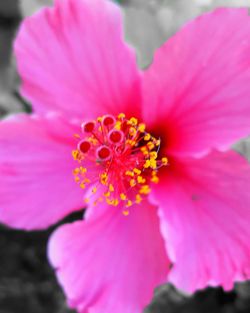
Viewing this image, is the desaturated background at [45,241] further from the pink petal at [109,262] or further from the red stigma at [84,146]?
the red stigma at [84,146]

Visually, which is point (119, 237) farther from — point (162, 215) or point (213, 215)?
point (213, 215)

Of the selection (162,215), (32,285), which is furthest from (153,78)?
(32,285)

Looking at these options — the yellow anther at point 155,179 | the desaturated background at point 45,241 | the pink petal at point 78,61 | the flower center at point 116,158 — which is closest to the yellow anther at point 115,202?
the flower center at point 116,158

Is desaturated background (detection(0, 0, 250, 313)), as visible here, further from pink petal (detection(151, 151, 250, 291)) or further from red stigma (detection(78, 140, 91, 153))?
red stigma (detection(78, 140, 91, 153))

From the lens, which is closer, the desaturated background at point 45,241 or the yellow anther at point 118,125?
the yellow anther at point 118,125

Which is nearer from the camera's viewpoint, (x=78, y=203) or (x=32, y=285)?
(x=78, y=203)

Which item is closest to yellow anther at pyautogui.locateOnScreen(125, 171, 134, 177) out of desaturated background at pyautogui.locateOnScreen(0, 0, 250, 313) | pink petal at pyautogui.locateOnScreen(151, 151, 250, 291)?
pink petal at pyautogui.locateOnScreen(151, 151, 250, 291)
